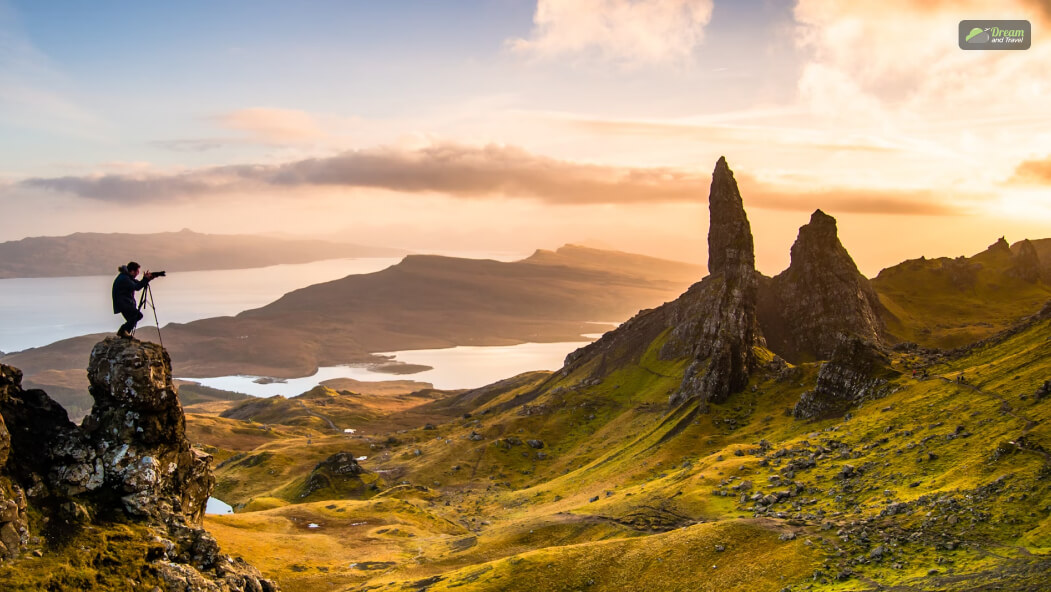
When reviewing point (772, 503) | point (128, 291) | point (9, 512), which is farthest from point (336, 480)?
point (9, 512)

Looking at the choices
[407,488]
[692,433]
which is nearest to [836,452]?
[692,433]

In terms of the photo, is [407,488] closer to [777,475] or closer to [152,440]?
[777,475]

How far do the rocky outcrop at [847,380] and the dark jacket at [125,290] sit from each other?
124 meters

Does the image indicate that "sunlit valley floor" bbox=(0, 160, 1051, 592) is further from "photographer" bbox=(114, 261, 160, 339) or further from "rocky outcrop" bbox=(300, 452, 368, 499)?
"photographer" bbox=(114, 261, 160, 339)

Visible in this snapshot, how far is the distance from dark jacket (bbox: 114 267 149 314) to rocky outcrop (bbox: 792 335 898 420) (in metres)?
124

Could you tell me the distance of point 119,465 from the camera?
1982 inches

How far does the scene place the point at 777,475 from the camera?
107312 millimetres

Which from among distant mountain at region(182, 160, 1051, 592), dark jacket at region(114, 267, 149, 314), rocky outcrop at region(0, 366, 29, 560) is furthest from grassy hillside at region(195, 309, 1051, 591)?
dark jacket at region(114, 267, 149, 314)

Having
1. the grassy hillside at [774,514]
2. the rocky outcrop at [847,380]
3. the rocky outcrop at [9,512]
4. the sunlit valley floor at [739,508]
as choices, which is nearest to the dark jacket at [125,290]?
the sunlit valley floor at [739,508]

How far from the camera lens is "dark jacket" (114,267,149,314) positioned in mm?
50344

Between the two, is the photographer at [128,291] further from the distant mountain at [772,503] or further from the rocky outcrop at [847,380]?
the rocky outcrop at [847,380]

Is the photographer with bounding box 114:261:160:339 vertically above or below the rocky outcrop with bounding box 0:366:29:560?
above

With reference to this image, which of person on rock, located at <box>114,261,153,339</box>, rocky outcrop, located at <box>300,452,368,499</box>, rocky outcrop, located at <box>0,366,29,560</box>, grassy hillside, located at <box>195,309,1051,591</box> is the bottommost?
rocky outcrop, located at <box>300,452,368,499</box>

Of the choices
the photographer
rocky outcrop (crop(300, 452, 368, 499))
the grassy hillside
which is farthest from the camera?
rocky outcrop (crop(300, 452, 368, 499))
